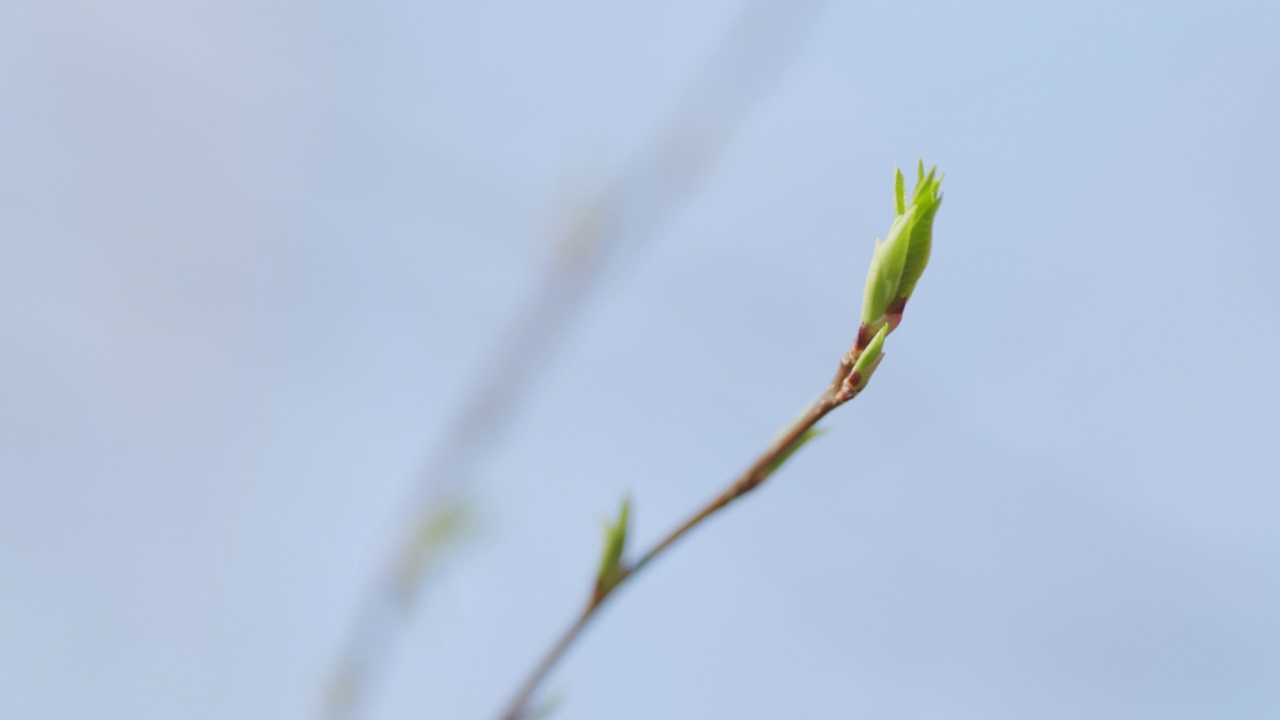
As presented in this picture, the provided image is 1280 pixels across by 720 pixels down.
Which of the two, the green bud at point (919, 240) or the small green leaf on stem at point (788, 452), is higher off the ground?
the green bud at point (919, 240)

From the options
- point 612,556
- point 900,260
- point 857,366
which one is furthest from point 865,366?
point 612,556

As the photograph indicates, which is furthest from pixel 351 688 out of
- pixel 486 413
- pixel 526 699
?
pixel 526 699

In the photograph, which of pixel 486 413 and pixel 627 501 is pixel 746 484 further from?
pixel 486 413

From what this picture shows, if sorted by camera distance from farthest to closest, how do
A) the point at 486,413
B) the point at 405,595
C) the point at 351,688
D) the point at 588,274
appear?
1. the point at 588,274
2. the point at 486,413
3. the point at 405,595
4. the point at 351,688

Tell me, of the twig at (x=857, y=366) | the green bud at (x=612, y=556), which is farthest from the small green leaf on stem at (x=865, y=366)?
the green bud at (x=612, y=556)

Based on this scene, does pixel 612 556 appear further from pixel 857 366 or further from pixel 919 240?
pixel 919 240

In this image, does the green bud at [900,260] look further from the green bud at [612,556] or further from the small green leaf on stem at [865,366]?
the green bud at [612,556]
